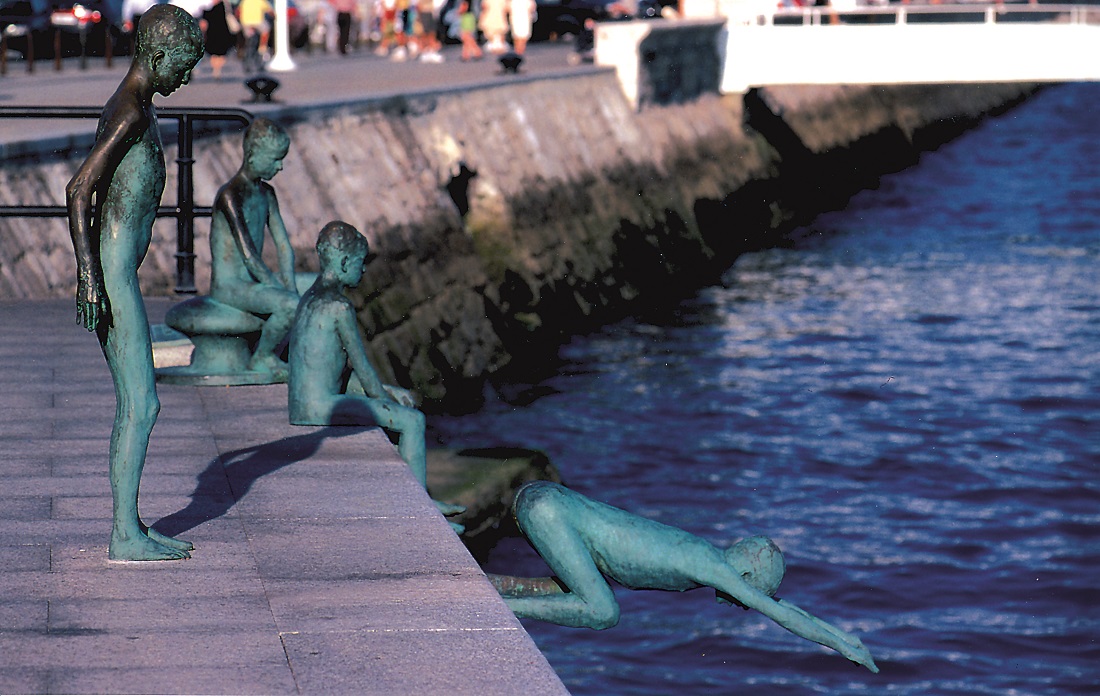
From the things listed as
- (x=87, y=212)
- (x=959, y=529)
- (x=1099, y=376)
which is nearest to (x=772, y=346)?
(x=1099, y=376)

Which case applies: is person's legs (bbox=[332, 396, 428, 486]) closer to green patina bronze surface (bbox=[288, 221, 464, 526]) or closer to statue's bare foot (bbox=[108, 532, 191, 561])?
green patina bronze surface (bbox=[288, 221, 464, 526])

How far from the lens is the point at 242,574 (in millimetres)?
6945

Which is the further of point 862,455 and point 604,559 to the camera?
point 862,455

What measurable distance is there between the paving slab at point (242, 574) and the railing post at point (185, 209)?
2974mm

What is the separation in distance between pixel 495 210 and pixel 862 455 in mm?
6019

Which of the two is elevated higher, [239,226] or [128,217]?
[128,217]

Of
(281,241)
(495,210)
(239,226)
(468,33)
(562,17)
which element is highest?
(239,226)

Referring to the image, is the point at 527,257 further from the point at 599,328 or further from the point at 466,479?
the point at 466,479

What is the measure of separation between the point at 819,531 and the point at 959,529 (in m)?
1.29

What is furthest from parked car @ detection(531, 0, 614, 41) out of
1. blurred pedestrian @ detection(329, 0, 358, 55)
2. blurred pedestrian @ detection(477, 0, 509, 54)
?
blurred pedestrian @ detection(477, 0, 509, 54)

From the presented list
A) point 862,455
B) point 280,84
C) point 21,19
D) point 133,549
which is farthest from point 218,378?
point 21,19

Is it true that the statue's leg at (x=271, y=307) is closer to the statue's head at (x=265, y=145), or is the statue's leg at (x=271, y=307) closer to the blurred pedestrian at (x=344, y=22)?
the statue's head at (x=265, y=145)

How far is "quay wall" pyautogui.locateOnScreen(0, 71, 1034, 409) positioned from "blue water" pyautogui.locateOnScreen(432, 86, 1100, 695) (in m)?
0.77

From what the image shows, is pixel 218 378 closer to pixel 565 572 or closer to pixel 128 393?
pixel 128 393
